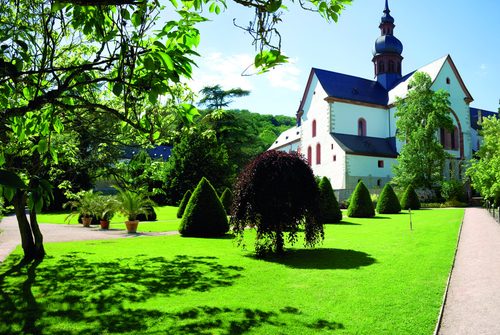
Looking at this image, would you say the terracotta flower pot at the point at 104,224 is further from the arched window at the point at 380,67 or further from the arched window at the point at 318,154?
the arched window at the point at 380,67

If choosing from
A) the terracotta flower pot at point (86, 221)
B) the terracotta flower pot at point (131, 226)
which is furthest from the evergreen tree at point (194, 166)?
the terracotta flower pot at point (131, 226)

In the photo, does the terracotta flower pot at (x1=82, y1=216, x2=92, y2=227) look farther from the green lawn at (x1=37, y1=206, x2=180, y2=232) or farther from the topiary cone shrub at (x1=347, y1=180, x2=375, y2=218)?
Result: the topiary cone shrub at (x1=347, y1=180, x2=375, y2=218)

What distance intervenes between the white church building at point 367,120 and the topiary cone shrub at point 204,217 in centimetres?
2806

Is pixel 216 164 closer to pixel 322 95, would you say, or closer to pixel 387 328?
pixel 322 95

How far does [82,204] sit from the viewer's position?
914 inches

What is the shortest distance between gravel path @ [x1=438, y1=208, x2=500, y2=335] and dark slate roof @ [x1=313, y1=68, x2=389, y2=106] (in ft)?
124

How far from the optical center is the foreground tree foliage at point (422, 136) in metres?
38.2

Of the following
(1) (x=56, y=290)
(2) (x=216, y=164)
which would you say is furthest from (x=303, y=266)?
(2) (x=216, y=164)

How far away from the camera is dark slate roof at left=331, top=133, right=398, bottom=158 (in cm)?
4418

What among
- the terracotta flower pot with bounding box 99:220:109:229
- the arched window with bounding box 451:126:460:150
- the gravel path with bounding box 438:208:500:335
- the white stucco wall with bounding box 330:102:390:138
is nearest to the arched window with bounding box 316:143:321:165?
the white stucco wall with bounding box 330:102:390:138

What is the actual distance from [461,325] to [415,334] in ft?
2.87

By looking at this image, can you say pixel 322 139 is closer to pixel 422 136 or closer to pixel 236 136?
pixel 236 136

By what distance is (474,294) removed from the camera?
22.0 ft

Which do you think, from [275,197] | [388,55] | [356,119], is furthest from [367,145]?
[275,197]
